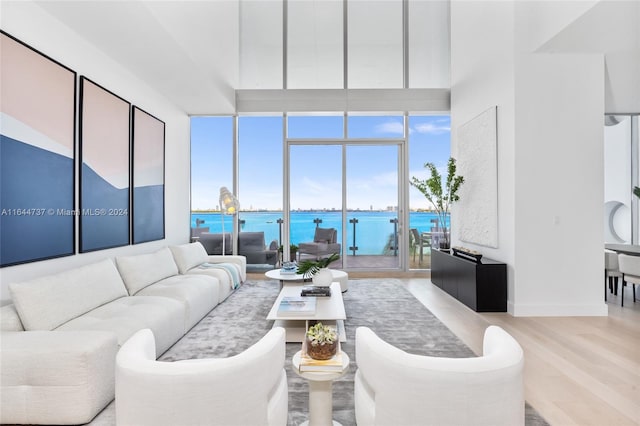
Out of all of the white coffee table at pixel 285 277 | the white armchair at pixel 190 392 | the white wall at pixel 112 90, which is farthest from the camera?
the white coffee table at pixel 285 277

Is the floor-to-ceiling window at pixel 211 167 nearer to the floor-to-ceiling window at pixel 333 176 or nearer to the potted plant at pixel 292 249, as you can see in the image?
the floor-to-ceiling window at pixel 333 176

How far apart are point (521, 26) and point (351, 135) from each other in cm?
343

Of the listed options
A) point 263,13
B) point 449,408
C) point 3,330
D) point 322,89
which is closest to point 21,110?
point 3,330

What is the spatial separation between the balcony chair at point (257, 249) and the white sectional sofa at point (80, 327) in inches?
106

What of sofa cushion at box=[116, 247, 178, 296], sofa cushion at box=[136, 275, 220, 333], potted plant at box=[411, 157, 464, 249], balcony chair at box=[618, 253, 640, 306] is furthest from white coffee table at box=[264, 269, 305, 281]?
balcony chair at box=[618, 253, 640, 306]

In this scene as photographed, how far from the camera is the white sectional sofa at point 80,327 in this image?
1.89 meters

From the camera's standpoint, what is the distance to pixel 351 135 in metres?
6.92

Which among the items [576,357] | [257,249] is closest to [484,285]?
[576,357]

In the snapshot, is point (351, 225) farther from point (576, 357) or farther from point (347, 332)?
point (576, 357)

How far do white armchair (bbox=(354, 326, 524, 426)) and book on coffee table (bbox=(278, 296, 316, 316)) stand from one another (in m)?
1.80

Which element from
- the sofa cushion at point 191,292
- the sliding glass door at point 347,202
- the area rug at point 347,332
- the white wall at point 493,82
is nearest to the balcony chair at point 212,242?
the sliding glass door at point 347,202

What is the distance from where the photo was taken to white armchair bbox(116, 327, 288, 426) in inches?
51.0

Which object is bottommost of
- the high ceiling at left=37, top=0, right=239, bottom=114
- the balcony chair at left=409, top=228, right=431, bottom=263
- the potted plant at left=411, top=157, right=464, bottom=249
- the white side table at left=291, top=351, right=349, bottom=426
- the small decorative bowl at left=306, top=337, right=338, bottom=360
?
the white side table at left=291, top=351, right=349, bottom=426

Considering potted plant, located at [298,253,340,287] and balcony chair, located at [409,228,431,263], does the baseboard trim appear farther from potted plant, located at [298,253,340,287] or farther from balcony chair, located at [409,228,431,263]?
balcony chair, located at [409,228,431,263]
